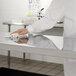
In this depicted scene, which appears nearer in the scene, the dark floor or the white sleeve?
the white sleeve

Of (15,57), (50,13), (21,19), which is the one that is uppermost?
(50,13)

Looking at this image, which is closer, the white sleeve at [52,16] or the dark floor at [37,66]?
the white sleeve at [52,16]

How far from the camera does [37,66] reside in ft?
13.7

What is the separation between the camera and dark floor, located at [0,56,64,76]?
3815 mm

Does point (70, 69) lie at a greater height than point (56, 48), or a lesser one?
lesser

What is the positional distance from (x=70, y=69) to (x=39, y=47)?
0.86 ft

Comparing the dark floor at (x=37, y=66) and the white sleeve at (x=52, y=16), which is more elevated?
the white sleeve at (x=52, y=16)

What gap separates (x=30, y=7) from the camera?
187 inches

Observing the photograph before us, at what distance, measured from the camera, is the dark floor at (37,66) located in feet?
12.5

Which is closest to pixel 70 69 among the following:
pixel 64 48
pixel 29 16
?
pixel 64 48

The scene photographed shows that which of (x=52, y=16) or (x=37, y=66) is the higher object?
(x=52, y=16)

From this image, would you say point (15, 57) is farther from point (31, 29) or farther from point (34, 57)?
point (31, 29)

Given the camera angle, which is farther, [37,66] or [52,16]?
[37,66]

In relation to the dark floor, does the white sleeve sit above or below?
above
